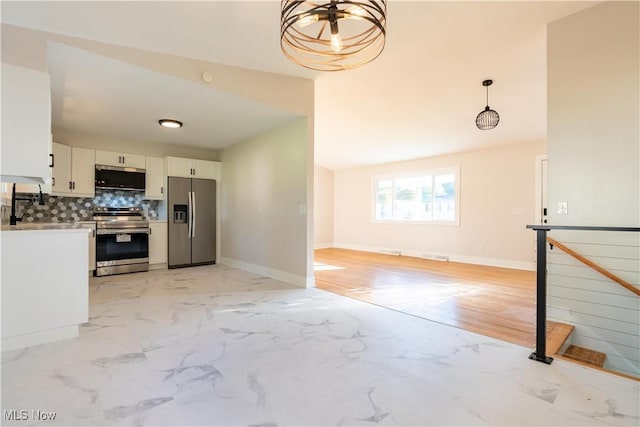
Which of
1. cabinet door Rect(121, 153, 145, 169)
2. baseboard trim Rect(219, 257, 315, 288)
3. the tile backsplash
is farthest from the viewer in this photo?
cabinet door Rect(121, 153, 145, 169)

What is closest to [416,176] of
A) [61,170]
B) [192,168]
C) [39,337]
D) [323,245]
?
[323,245]

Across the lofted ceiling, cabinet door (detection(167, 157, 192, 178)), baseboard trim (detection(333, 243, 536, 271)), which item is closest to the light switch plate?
the lofted ceiling

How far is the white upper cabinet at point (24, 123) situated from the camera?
2256 millimetres

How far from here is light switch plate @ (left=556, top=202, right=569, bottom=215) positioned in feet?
9.12

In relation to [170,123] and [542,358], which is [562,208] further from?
[170,123]

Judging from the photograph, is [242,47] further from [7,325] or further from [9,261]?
[7,325]

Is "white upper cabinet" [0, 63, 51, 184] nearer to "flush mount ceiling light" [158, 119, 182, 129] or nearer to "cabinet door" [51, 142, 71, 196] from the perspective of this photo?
"flush mount ceiling light" [158, 119, 182, 129]

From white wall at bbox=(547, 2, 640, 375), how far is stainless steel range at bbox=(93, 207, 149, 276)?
18.6 ft

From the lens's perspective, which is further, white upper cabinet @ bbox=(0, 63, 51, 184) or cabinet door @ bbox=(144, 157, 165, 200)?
cabinet door @ bbox=(144, 157, 165, 200)

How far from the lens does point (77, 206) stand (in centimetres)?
504

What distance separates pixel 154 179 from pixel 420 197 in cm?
574

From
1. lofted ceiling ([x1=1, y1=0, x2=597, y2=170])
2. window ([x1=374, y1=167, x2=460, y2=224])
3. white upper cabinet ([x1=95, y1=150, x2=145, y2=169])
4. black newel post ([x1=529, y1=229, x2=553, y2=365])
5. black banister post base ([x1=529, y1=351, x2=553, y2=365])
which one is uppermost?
lofted ceiling ([x1=1, y1=0, x2=597, y2=170])

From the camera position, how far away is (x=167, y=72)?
3053mm

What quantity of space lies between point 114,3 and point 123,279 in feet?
12.3
